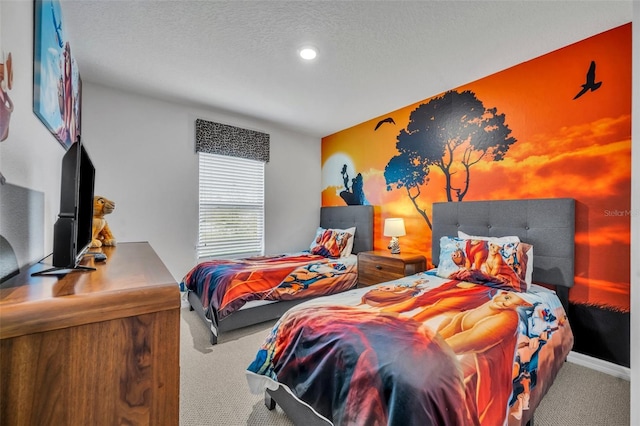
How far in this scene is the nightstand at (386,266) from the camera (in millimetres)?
3084

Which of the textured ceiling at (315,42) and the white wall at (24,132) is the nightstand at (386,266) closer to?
the textured ceiling at (315,42)

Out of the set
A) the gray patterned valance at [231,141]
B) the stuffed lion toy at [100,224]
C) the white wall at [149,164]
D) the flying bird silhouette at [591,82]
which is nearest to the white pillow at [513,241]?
the flying bird silhouette at [591,82]

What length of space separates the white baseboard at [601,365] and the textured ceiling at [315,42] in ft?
8.33

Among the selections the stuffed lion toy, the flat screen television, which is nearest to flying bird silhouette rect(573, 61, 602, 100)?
the flat screen television

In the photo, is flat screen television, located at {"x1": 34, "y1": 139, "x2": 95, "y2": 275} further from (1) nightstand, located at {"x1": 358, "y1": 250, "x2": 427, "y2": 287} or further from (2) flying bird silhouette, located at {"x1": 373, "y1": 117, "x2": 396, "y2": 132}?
(2) flying bird silhouette, located at {"x1": 373, "y1": 117, "x2": 396, "y2": 132}

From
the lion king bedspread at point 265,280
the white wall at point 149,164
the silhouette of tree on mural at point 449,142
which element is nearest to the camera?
the lion king bedspread at point 265,280

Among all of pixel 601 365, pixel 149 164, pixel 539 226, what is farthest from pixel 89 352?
pixel 601 365

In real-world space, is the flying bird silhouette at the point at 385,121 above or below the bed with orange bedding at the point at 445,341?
above

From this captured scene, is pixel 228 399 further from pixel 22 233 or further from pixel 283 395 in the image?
pixel 22 233

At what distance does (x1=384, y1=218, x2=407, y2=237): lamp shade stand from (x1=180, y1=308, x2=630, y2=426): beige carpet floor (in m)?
1.80

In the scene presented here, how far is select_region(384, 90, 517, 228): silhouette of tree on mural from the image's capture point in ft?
9.18

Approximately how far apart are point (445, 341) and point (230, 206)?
128 inches

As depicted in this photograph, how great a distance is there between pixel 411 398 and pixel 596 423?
5.01 ft

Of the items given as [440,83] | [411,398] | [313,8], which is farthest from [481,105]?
[411,398]
